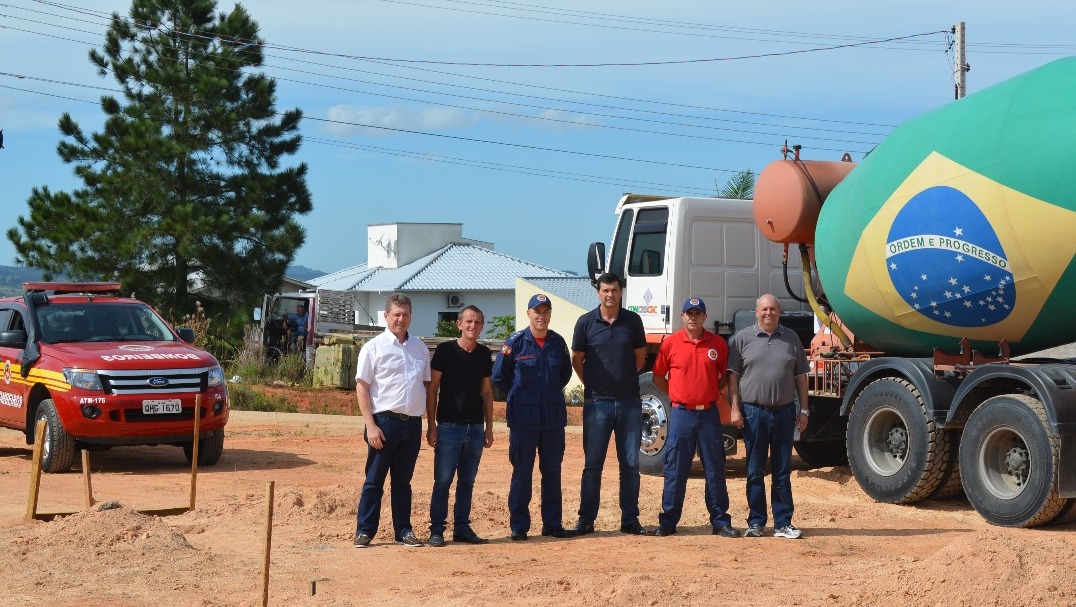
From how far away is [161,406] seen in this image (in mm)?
14445

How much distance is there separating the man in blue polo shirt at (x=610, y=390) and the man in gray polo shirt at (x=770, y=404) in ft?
2.65

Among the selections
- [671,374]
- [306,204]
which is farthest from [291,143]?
[671,374]

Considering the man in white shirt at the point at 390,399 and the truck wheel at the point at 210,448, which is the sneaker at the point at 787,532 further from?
the truck wheel at the point at 210,448

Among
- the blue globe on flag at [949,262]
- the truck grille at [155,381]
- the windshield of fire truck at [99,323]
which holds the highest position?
the blue globe on flag at [949,262]

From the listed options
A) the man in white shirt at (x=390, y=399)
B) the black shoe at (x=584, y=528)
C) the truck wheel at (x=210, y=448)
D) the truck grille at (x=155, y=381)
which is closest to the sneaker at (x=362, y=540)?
the man in white shirt at (x=390, y=399)

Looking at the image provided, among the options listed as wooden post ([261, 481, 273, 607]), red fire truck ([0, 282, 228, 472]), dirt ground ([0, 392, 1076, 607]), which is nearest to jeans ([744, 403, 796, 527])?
dirt ground ([0, 392, 1076, 607])

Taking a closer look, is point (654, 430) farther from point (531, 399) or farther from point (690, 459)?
point (531, 399)

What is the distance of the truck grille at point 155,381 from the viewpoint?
1437cm

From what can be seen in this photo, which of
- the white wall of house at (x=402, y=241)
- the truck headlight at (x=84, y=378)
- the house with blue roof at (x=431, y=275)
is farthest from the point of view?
the white wall of house at (x=402, y=241)

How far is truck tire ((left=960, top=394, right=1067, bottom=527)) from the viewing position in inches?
407

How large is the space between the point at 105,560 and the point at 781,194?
7778 mm

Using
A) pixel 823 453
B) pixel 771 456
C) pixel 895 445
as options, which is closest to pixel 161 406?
pixel 771 456

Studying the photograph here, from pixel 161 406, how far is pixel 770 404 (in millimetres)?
7316

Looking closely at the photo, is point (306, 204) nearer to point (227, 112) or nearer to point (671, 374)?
point (227, 112)
